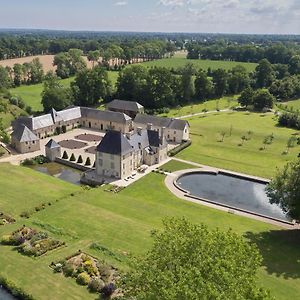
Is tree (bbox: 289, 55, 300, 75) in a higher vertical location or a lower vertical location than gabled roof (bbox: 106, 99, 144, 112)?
higher

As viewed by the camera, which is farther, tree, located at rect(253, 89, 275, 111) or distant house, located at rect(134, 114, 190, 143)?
tree, located at rect(253, 89, 275, 111)

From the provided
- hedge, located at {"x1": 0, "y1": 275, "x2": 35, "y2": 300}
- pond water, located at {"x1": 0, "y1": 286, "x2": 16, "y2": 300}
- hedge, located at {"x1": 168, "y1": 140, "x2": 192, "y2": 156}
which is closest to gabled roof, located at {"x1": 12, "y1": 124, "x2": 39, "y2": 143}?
hedge, located at {"x1": 168, "y1": 140, "x2": 192, "y2": 156}

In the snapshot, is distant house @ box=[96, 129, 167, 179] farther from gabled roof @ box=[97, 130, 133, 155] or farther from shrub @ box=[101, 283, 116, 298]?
shrub @ box=[101, 283, 116, 298]

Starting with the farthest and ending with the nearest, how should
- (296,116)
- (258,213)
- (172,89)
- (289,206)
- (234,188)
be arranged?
(172,89), (296,116), (234,188), (258,213), (289,206)

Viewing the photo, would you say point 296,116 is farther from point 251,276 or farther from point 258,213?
point 251,276

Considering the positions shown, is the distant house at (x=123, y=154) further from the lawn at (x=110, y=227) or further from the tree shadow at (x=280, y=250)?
the tree shadow at (x=280, y=250)

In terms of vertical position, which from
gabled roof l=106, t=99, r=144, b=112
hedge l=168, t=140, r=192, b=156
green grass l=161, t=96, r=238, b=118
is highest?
gabled roof l=106, t=99, r=144, b=112

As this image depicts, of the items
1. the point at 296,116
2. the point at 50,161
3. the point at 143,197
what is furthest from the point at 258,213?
the point at 296,116
